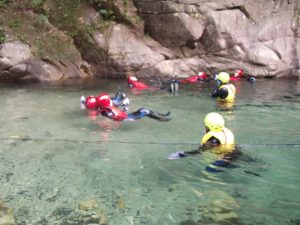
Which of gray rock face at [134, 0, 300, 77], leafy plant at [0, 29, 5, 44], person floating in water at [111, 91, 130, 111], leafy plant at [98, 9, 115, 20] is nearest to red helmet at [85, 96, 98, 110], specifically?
person floating in water at [111, 91, 130, 111]

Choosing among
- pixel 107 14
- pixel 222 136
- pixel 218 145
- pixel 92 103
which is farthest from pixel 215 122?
pixel 107 14

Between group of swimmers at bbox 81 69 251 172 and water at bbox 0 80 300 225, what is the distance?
205 mm

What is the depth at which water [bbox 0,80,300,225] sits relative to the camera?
5.52 meters

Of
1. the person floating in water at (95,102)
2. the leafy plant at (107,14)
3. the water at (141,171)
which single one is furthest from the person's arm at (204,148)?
the leafy plant at (107,14)

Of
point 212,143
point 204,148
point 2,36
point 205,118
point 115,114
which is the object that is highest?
point 2,36

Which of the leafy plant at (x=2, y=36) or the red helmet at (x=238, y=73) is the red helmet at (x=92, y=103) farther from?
the red helmet at (x=238, y=73)

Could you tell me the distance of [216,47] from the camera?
721 inches

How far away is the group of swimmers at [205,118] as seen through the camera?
7.06 metres

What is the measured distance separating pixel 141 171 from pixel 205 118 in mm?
1522

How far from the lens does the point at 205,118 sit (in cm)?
745

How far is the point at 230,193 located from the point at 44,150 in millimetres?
3807

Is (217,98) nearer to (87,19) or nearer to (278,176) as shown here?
(278,176)

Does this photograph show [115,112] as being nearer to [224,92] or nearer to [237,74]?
[224,92]

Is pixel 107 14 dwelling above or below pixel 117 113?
above
